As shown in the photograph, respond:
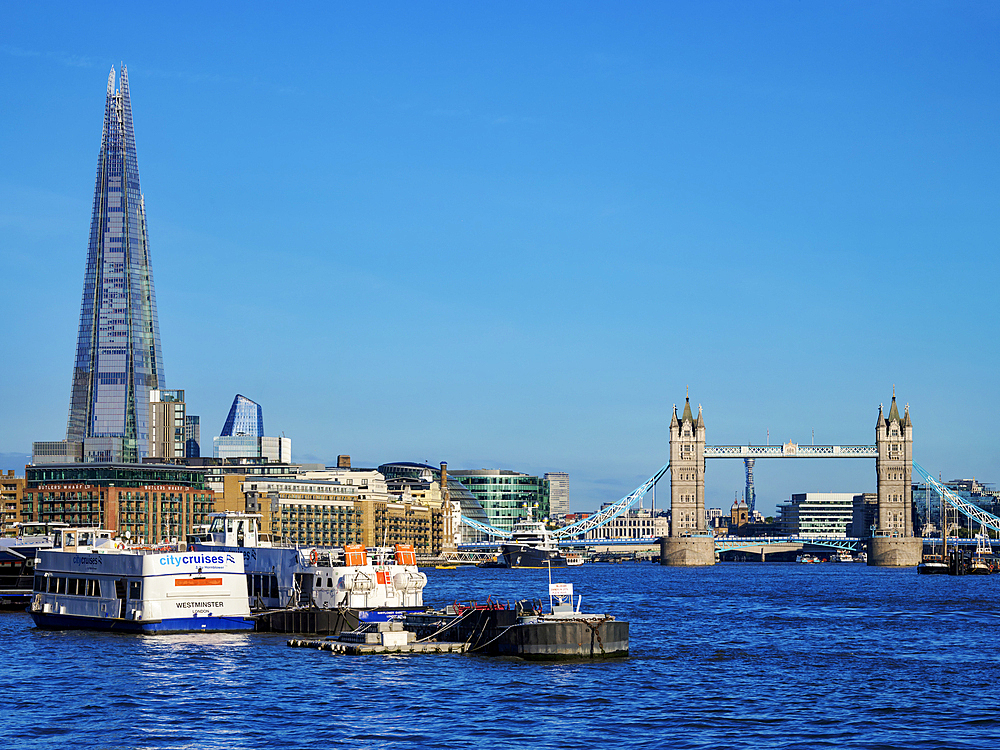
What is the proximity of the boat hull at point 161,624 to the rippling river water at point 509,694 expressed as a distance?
889 mm

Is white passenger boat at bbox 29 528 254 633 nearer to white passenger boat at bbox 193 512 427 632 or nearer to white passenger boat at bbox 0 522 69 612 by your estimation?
white passenger boat at bbox 193 512 427 632

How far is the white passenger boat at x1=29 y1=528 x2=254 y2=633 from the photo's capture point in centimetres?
6850

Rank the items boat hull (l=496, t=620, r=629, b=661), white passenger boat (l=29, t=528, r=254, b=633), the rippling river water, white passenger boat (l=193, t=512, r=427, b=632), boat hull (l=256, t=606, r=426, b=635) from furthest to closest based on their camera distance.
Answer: white passenger boat (l=193, t=512, r=427, b=632) < boat hull (l=256, t=606, r=426, b=635) < white passenger boat (l=29, t=528, r=254, b=633) < boat hull (l=496, t=620, r=629, b=661) < the rippling river water

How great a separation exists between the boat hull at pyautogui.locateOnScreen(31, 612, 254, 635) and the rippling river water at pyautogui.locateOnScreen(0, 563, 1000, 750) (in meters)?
0.89

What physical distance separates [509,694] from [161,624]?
24.6 metres

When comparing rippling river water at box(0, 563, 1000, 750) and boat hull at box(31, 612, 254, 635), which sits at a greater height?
boat hull at box(31, 612, 254, 635)

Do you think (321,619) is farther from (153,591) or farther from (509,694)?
(509,694)

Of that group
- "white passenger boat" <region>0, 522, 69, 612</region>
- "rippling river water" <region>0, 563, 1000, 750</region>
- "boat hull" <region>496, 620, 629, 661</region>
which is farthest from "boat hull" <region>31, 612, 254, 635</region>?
"white passenger boat" <region>0, 522, 69, 612</region>

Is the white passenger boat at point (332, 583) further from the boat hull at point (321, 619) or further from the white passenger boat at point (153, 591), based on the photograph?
the white passenger boat at point (153, 591)

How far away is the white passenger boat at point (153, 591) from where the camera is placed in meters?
68.5

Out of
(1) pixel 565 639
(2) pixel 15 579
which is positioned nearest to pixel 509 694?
(1) pixel 565 639

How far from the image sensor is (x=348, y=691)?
5103 centimetres

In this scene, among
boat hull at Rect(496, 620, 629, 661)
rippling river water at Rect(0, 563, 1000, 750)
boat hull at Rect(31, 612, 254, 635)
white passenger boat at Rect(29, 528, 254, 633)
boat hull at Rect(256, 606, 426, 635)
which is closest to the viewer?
rippling river water at Rect(0, 563, 1000, 750)

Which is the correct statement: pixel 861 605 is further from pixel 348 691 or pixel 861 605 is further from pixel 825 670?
pixel 348 691
